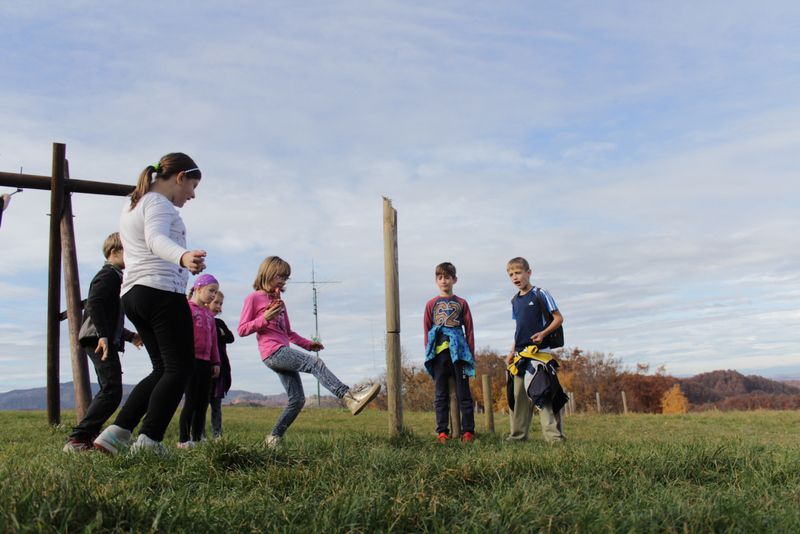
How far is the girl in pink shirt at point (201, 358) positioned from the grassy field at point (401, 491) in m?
3.12

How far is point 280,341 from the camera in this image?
6.87 m

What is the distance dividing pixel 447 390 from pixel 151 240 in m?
4.81

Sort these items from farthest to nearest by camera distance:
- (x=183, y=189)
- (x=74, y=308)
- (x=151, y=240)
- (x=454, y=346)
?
(x=74, y=308)
(x=454, y=346)
(x=183, y=189)
(x=151, y=240)

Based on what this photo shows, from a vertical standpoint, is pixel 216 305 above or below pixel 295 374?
above

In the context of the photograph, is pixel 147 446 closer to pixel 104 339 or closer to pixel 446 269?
pixel 104 339

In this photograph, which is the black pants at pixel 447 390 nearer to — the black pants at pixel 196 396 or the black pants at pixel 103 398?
the black pants at pixel 196 396

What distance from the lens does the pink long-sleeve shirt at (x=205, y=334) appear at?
7809mm

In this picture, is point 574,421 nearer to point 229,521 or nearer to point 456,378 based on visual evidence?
point 456,378

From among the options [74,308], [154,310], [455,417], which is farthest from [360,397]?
[74,308]

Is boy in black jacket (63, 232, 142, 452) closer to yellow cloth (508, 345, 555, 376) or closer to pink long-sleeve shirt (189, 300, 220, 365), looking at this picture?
pink long-sleeve shirt (189, 300, 220, 365)

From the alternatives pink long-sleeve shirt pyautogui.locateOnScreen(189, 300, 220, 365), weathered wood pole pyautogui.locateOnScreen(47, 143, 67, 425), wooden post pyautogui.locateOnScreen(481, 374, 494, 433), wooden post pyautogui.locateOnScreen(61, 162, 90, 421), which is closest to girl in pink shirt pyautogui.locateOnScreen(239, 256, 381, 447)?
pink long-sleeve shirt pyautogui.locateOnScreen(189, 300, 220, 365)

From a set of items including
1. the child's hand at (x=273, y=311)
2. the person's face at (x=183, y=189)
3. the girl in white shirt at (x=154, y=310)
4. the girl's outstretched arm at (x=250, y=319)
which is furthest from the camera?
the girl's outstretched arm at (x=250, y=319)

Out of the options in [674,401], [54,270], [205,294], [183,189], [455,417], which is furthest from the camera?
[674,401]

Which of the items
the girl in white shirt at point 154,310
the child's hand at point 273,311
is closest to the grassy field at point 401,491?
the girl in white shirt at point 154,310
